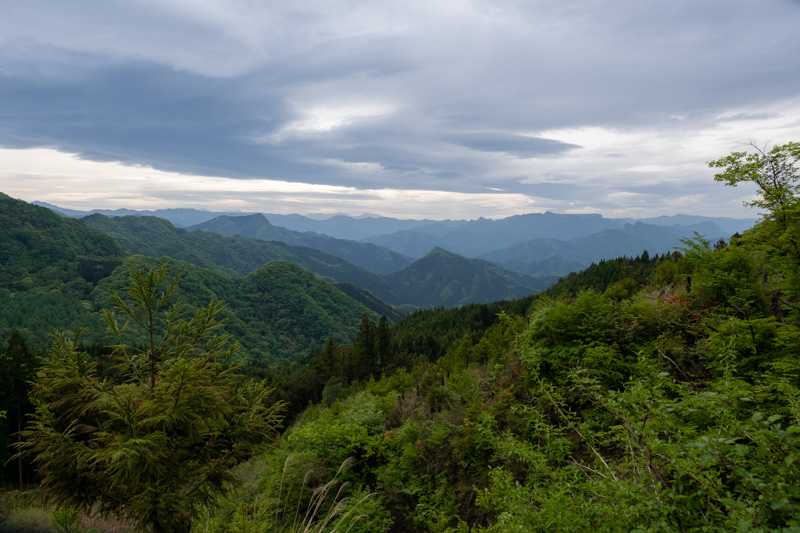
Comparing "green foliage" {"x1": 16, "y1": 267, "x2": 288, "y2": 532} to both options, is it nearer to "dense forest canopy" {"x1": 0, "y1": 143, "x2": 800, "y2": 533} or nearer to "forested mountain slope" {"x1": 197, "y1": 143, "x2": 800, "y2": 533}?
"dense forest canopy" {"x1": 0, "y1": 143, "x2": 800, "y2": 533}

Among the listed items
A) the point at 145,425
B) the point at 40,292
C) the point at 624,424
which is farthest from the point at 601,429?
the point at 40,292

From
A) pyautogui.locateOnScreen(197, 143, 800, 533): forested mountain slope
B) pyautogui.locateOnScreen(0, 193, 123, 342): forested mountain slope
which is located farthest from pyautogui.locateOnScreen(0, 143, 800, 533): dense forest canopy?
pyautogui.locateOnScreen(0, 193, 123, 342): forested mountain slope

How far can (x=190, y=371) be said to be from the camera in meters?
5.83

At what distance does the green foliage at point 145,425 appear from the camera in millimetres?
5367

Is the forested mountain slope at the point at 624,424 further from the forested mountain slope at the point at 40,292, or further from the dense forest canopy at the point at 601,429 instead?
the forested mountain slope at the point at 40,292

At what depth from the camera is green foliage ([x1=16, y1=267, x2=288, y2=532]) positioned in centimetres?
537

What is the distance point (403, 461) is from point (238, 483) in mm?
8604

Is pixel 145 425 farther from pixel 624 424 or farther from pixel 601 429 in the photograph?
pixel 601 429

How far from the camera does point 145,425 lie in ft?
18.6

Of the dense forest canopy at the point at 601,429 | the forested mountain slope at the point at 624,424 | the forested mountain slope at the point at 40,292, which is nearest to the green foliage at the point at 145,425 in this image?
the dense forest canopy at the point at 601,429

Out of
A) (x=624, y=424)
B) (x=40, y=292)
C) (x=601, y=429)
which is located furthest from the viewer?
(x=40, y=292)

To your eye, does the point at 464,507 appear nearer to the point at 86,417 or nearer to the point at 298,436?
the point at 298,436

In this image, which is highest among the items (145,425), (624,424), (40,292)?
(624,424)

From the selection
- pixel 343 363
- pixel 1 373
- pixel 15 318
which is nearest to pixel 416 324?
pixel 343 363
